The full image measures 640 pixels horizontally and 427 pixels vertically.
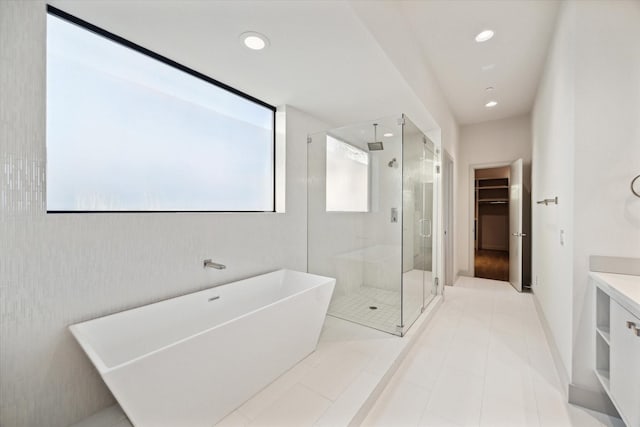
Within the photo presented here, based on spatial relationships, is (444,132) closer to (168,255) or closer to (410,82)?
(410,82)

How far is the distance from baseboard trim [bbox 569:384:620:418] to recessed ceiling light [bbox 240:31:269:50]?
3.09 m

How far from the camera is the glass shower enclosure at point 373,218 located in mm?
2771

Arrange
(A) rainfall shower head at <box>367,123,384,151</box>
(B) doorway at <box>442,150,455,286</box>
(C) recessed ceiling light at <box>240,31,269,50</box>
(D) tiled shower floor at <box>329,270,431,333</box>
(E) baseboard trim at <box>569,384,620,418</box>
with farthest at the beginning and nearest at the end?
1. (B) doorway at <box>442,150,455,286</box>
2. (A) rainfall shower head at <box>367,123,384,151</box>
3. (D) tiled shower floor at <box>329,270,431,333</box>
4. (C) recessed ceiling light at <box>240,31,269,50</box>
5. (E) baseboard trim at <box>569,384,620,418</box>

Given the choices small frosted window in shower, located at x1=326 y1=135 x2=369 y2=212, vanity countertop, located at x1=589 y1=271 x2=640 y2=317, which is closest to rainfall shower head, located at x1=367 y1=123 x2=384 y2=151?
small frosted window in shower, located at x1=326 y1=135 x2=369 y2=212

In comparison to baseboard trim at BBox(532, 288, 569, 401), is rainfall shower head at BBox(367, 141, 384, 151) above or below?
above

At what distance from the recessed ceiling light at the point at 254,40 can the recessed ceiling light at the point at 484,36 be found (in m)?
2.08

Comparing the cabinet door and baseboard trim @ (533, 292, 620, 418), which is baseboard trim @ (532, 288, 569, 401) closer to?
baseboard trim @ (533, 292, 620, 418)

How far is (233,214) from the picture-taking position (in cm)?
232

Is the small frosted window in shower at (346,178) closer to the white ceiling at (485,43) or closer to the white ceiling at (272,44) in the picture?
Answer: the white ceiling at (272,44)

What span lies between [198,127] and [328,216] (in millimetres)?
1720

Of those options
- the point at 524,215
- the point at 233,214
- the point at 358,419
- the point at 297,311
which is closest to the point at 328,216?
the point at 233,214

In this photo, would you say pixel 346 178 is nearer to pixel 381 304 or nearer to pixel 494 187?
pixel 381 304

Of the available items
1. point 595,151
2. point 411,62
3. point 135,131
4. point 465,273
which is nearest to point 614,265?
point 595,151

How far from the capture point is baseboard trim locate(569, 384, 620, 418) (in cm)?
162
